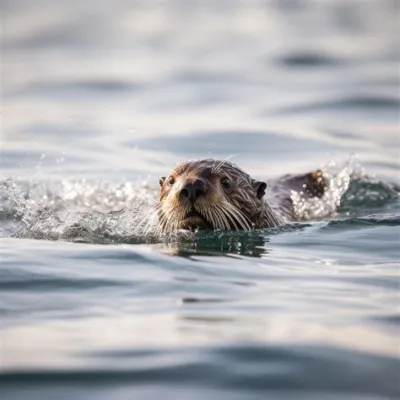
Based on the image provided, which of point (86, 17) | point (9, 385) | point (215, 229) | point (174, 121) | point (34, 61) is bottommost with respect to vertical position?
point (9, 385)

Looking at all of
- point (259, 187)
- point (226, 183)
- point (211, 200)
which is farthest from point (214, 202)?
point (259, 187)

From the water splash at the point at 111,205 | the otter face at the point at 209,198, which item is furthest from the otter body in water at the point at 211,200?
the water splash at the point at 111,205

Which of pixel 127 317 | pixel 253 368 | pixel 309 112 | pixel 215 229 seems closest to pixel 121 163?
pixel 309 112

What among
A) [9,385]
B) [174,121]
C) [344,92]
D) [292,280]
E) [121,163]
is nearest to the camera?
[9,385]

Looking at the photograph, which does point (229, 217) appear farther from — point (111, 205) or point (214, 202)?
point (111, 205)

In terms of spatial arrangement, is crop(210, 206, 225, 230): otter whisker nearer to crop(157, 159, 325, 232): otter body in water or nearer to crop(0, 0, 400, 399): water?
crop(157, 159, 325, 232): otter body in water

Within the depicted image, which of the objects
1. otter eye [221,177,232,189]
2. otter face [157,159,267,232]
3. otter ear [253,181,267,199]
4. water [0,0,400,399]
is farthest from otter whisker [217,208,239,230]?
otter ear [253,181,267,199]

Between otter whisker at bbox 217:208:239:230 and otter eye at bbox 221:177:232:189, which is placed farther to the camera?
otter eye at bbox 221:177:232:189

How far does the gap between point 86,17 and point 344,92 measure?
424 inches

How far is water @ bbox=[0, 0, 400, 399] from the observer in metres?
5.32

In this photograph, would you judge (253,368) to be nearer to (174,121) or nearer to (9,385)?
(9,385)

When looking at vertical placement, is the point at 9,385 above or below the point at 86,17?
below

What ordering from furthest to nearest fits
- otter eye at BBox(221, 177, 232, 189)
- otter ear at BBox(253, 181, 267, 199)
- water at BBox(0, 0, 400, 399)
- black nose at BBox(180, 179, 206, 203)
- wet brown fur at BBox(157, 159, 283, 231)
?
otter ear at BBox(253, 181, 267, 199), otter eye at BBox(221, 177, 232, 189), wet brown fur at BBox(157, 159, 283, 231), black nose at BBox(180, 179, 206, 203), water at BBox(0, 0, 400, 399)

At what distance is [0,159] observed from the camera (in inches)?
548
